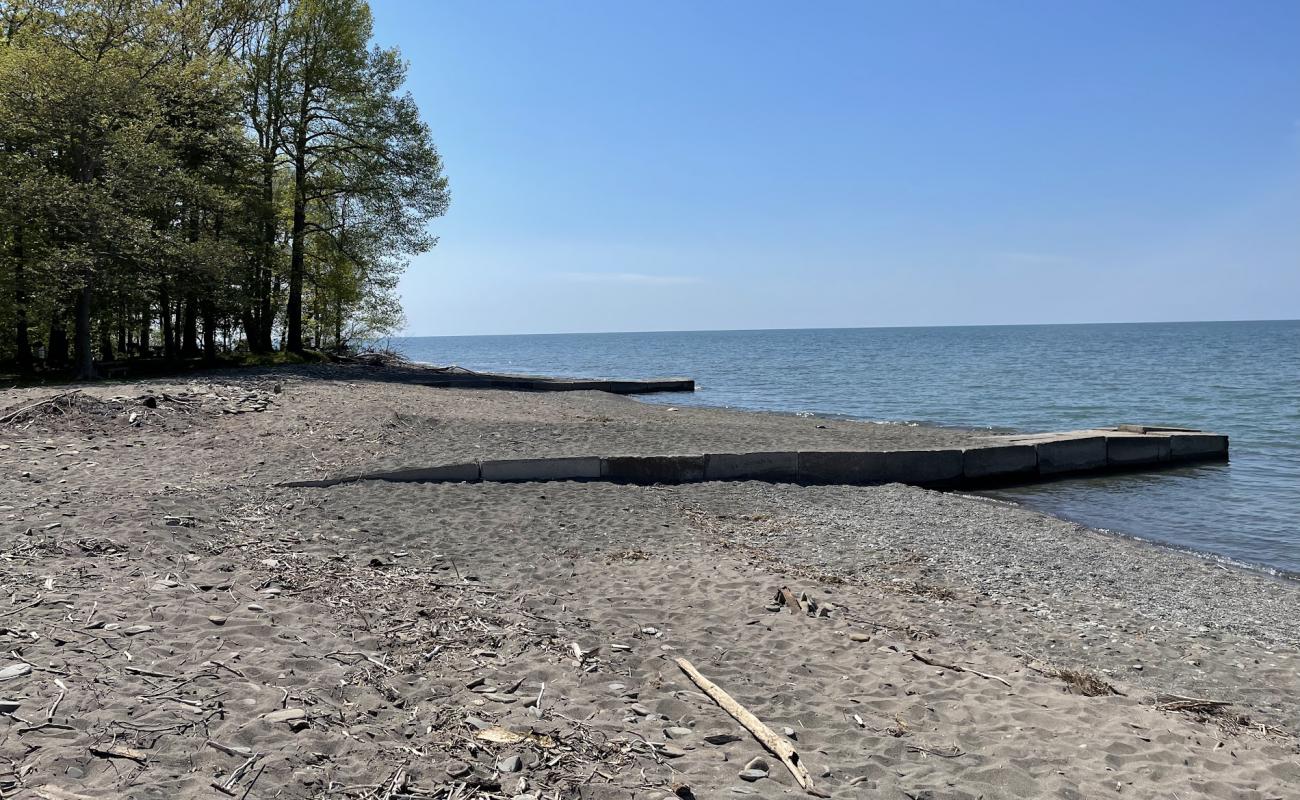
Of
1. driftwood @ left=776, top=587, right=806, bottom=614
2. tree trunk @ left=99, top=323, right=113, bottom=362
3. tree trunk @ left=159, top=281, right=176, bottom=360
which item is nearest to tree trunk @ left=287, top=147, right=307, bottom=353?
tree trunk @ left=159, top=281, right=176, bottom=360

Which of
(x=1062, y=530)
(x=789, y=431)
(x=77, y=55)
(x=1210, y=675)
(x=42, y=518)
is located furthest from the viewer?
(x=77, y=55)

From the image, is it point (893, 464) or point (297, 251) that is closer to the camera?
point (893, 464)

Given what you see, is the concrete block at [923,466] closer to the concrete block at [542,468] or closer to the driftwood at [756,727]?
the concrete block at [542,468]

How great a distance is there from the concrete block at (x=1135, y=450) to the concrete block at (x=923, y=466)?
406 cm

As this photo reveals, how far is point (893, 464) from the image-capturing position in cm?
1400

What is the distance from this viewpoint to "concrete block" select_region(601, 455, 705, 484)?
12031 mm

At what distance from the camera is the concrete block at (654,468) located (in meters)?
12.0

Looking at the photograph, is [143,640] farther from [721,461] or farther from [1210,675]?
[721,461]

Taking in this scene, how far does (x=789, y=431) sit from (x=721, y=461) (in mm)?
5820

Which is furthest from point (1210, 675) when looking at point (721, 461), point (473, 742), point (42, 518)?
point (42, 518)

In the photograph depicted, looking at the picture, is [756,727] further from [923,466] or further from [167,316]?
[167,316]

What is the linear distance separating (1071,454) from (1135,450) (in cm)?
175

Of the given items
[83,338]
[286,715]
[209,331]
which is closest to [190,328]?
[209,331]

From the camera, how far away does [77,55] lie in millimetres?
19625
